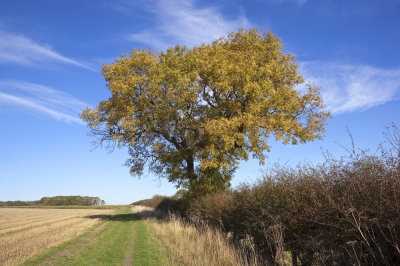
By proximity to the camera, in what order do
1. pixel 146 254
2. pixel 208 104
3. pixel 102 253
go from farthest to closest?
pixel 208 104 < pixel 102 253 < pixel 146 254

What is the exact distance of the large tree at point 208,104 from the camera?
2233cm

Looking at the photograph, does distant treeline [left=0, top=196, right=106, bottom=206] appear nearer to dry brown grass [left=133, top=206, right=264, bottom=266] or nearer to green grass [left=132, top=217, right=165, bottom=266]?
green grass [left=132, top=217, right=165, bottom=266]

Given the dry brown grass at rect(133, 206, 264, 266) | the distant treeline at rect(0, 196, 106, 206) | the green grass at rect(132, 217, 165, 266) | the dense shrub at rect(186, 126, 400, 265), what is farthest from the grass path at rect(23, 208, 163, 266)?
the distant treeline at rect(0, 196, 106, 206)

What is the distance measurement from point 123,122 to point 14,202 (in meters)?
146

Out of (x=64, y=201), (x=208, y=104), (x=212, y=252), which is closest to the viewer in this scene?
(x=212, y=252)

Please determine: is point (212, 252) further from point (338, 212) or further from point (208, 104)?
point (208, 104)

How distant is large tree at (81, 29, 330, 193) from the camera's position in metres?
22.3

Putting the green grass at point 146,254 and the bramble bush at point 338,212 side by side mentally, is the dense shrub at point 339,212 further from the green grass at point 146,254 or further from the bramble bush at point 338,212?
the green grass at point 146,254

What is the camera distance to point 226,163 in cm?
2327

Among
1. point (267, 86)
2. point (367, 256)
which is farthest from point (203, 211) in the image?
point (367, 256)

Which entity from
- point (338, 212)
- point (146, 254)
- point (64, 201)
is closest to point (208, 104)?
point (146, 254)

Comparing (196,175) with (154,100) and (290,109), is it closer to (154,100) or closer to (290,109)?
(154,100)

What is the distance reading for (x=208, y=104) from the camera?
25.1 meters

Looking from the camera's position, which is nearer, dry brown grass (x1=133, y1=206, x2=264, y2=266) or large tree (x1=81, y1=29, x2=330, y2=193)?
dry brown grass (x1=133, y1=206, x2=264, y2=266)
